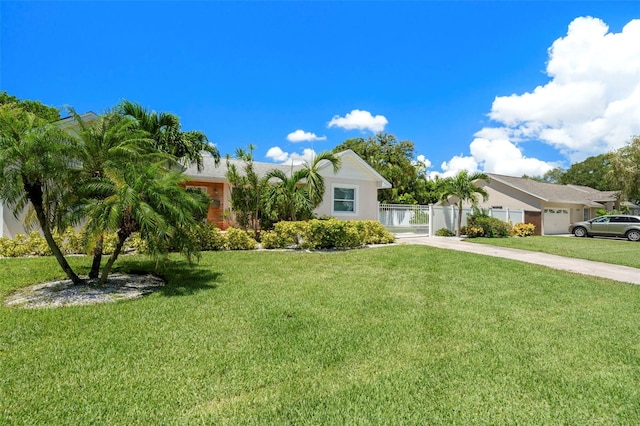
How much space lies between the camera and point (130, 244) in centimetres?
1122

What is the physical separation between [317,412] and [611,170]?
37.8 metres

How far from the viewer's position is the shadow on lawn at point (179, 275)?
259 inches

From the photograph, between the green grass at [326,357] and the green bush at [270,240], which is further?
the green bush at [270,240]

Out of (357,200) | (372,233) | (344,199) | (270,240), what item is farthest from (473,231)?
(270,240)

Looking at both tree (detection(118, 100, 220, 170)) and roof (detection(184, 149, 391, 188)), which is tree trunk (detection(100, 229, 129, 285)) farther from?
roof (detection(184, 149, 391, 188))

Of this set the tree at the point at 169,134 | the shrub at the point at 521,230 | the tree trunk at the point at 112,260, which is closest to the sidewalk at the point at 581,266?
the shrub at the point at 521,230

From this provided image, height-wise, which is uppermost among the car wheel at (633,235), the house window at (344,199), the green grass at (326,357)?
the house window at (344,199)

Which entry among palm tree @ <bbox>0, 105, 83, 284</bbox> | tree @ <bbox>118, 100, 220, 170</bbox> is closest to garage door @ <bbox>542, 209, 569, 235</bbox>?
tree @ <bbox>118, 100, 220, 170</bbox>

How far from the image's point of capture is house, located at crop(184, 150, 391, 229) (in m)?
16.7

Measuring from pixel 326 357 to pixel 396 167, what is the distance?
95.7 feet

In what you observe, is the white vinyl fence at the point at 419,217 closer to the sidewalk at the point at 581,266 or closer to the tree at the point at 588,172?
the sidewalk at the point at 581,266

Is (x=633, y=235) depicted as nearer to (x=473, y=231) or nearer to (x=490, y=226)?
(x=490, y=226)

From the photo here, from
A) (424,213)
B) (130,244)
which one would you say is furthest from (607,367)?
(424,213)

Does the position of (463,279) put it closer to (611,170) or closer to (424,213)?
(424,213)
